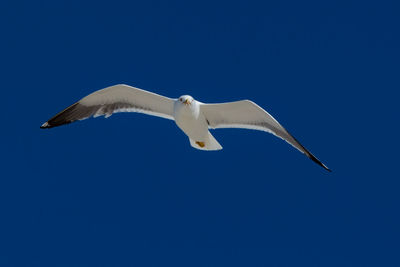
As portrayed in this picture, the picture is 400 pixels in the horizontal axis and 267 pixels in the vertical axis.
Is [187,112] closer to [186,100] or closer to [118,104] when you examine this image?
[186,100]

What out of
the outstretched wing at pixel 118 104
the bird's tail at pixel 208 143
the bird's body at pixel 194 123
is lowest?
the bird's tail at pixel 208 143

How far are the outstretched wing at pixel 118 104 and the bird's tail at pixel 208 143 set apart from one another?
2.35ft

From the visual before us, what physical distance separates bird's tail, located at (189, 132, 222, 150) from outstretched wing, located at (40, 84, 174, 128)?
72cm

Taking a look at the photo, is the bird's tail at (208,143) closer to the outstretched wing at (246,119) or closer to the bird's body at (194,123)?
the bird's body at (194,123)

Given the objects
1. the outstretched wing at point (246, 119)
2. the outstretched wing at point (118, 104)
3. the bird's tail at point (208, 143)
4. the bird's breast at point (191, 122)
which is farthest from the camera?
the outstretched wing at point (118, 104)

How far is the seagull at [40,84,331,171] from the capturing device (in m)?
11.2

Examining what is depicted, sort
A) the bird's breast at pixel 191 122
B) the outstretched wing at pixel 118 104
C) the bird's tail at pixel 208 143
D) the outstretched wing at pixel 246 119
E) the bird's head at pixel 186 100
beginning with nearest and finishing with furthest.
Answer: the bird's head at pixel 186 100, the bird's breast at pixel 191 122, the outstretched wing at pixel 246 119, the bird's tail at pixel 208 143, the outstretched wing at pixel 118 104

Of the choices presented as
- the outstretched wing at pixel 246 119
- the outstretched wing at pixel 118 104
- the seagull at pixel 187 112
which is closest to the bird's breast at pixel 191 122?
the seagull at pixel 187 112

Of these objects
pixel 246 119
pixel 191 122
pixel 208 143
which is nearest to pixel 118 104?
pixel 191 122

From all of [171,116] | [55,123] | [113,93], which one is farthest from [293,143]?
[55,123]

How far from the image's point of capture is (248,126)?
11.7 metres

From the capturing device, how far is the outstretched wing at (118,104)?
1184cm

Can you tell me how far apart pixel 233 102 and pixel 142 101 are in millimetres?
1887

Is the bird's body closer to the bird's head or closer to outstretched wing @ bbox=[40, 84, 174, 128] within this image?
the bird's head
